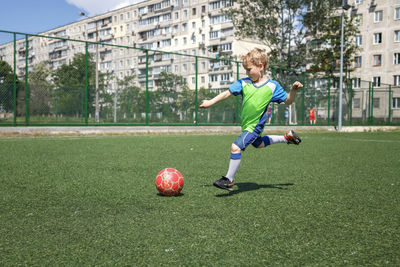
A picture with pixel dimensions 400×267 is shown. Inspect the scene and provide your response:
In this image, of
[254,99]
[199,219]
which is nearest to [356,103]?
[254,99]

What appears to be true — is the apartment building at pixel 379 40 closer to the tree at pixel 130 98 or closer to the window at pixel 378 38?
the window at pixel 378 38

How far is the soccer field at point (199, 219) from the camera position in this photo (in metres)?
2.19

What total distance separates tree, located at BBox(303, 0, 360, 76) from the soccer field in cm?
2860

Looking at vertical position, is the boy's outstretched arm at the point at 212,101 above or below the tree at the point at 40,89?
below

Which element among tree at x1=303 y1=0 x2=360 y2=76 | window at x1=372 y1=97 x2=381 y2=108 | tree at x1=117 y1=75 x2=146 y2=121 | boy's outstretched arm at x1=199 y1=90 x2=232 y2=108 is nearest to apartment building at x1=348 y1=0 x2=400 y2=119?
tree at x1=303 y1=0 x2=360 y2=76

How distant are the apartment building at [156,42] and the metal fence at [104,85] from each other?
0.19 feet

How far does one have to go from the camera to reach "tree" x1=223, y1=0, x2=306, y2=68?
31266 millimetres

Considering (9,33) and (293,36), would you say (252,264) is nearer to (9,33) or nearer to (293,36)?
(9,33)

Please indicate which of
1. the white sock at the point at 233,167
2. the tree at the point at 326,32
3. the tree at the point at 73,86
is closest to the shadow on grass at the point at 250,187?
the white sock at the point at 233,167

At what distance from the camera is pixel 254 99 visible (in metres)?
4.19

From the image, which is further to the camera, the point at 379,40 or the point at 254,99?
the point at 379,40

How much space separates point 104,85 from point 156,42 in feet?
192

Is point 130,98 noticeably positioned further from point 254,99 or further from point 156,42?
point 156,42

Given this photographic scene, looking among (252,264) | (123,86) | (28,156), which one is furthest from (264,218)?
(123,86)
